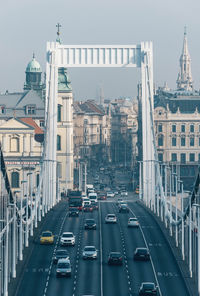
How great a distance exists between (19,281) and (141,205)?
63.5 meters

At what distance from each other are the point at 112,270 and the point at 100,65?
54.4 metres

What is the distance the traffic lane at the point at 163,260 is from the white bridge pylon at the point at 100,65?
21660mm

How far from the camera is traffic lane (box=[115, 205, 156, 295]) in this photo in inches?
2918

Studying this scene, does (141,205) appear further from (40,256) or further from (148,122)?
(40,256)

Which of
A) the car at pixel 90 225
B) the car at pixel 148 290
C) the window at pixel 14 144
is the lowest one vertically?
the car at pixel 148 290

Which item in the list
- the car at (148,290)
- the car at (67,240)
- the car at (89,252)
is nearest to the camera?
the car at (148,290)

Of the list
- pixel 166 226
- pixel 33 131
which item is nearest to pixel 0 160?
pixel 166 226

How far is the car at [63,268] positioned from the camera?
75438 millimetres

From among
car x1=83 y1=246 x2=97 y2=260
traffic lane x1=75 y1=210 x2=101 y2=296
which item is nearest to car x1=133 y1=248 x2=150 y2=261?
traffic lane x1=75 y1=210 x2=101 y2=296

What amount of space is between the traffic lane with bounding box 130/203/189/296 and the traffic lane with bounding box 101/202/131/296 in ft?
7.67

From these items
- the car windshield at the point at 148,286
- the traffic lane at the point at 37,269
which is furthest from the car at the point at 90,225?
the car windshield at the point at 148,286

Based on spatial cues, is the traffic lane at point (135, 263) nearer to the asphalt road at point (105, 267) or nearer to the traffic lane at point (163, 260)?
the asphalt road at point (105, 267)

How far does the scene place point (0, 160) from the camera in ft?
243

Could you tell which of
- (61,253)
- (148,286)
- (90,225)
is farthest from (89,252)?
(90,225)
